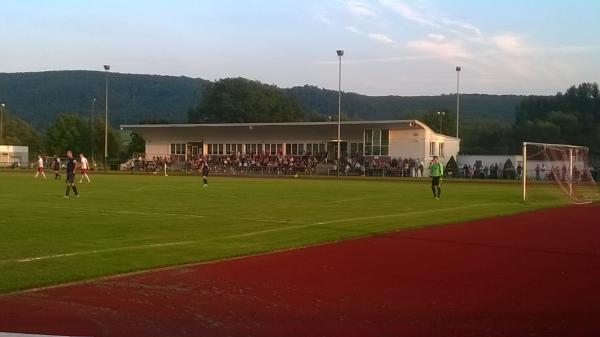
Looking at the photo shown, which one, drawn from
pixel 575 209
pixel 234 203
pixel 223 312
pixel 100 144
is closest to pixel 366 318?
pixel 223 312

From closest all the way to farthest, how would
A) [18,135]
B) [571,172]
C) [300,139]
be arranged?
1. [571,172]
2. [300,139]
3. [18,135]

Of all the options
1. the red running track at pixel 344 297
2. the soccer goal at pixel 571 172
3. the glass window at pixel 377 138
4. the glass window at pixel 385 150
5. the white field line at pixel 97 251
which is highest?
the glass window at pixel 377 138

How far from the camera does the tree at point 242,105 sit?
142 meters

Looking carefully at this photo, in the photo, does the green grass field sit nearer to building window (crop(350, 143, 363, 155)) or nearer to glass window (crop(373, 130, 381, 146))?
glass window (crop(373, 130, 381, 146))

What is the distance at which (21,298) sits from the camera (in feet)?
29.5

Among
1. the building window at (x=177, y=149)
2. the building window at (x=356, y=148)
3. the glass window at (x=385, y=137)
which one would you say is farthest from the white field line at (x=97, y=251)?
the building window at (x=177, y=149)

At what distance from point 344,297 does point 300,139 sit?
7652cm

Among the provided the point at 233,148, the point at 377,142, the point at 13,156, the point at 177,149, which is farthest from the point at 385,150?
the point at 13,156

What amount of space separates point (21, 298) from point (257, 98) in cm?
13582

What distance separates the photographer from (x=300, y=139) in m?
85.5

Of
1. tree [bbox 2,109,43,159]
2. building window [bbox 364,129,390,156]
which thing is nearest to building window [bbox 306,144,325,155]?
building window [bbox 364,129,390,156]

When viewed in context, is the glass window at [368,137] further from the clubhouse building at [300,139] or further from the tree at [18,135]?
the tree at [18,135]

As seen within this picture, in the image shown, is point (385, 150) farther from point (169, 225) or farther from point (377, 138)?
point (169, 225)

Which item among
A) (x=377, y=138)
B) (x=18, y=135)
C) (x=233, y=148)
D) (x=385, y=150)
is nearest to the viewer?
(x=385, y=150)
